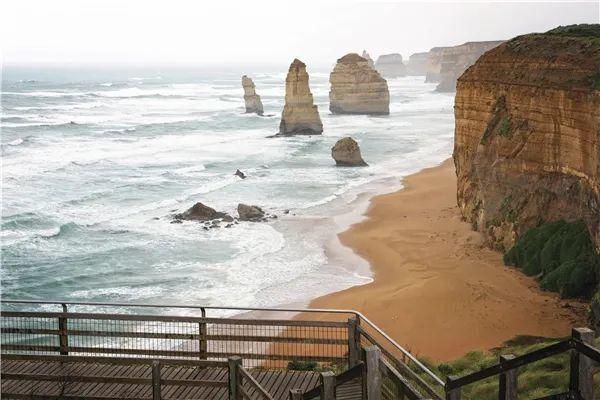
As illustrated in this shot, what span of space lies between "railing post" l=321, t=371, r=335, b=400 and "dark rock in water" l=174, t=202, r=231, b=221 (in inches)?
1035

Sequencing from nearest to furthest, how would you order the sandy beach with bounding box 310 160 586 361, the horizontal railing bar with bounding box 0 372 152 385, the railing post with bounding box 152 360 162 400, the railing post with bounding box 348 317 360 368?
the railing post with bounding box 152 360 162 400
the horizontal railing bar with bounding box 0 372 152 385
the railing post with bounding box 348 317 360 368
the sandy beach with bounding box 310 160 586 361

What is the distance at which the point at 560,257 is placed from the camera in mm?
20000

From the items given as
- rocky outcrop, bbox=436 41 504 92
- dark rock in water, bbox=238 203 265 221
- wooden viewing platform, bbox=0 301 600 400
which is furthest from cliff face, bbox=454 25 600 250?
rocky outcrop, bbox=436 41 504 92

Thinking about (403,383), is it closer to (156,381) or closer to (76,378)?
(156,381)

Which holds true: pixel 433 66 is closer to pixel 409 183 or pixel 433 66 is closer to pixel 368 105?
pixel 368 105

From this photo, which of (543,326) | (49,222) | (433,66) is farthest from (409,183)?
(433,66)

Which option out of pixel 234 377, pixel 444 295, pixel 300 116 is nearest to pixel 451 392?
pixel 234 377

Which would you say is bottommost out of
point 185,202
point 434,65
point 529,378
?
point 185,202

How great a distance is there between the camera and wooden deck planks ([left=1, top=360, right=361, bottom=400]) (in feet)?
27.5

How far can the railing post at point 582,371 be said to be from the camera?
5.38 metres

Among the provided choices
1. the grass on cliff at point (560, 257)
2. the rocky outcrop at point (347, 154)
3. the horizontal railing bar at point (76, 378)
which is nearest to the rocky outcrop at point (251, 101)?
the rocky outcrop at point (347, 154)

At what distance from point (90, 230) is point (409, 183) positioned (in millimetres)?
19321

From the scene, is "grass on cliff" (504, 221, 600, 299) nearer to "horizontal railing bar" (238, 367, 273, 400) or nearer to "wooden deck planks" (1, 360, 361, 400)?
"wooden deck planks" (1, 360, 361, 400)

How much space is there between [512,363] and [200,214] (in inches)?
1089
